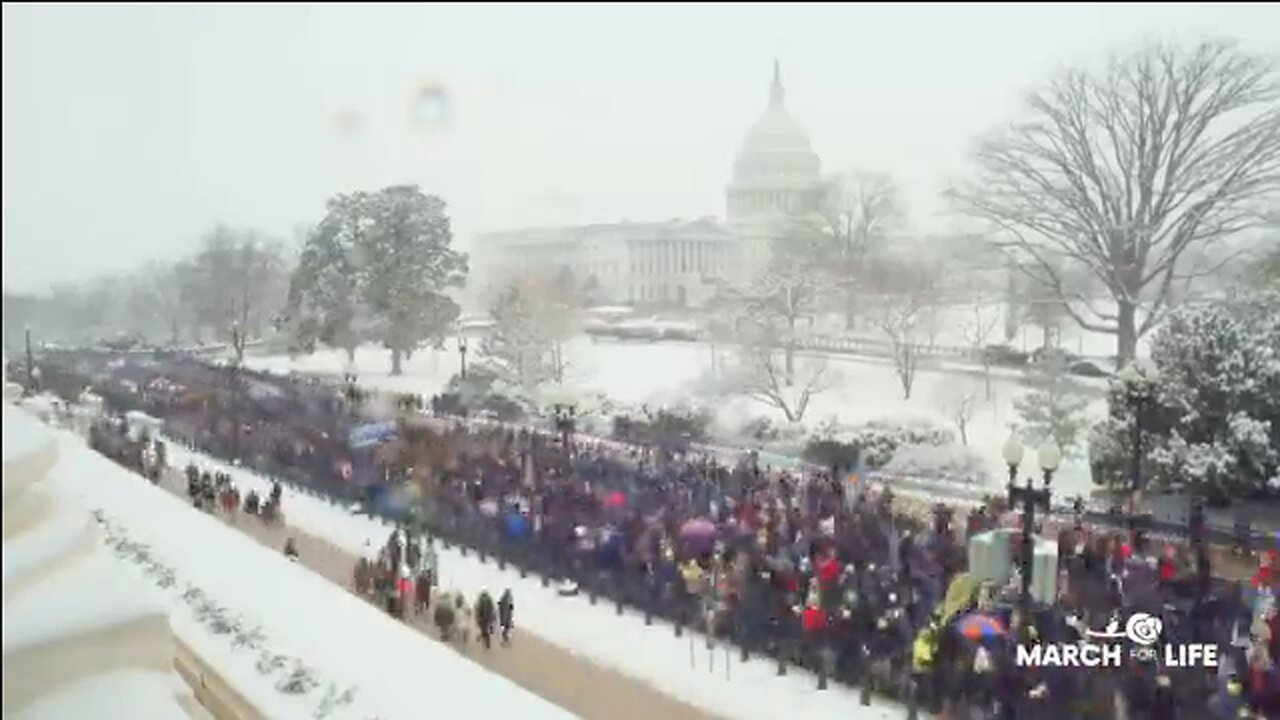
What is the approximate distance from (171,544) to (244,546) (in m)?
0.76

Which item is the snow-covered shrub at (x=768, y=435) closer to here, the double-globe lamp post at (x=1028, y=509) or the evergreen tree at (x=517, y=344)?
the evergreen tree at (x=517, y=344)

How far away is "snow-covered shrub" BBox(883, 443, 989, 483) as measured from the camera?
12131 millimetres

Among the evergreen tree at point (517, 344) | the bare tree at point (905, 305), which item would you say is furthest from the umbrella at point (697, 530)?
the bare tree at point (905, 305)

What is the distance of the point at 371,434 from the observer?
12.9 metres

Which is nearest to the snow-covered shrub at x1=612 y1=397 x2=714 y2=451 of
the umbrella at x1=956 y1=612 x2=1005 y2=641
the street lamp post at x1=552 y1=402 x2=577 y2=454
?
the street lamp post at x1=552 y1=402 x2=577 y2=454

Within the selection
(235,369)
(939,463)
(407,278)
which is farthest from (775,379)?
(235,369)

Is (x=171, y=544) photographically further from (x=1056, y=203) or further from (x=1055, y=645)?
(x=1056, y=203)

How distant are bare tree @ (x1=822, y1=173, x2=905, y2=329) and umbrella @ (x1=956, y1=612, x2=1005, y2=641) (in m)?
14.1

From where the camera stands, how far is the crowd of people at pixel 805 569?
18.9 ft

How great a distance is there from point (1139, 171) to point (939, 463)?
463cm

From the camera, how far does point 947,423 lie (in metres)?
14.7

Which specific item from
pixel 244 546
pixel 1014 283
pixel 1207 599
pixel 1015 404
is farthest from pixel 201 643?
pixel 1014 283

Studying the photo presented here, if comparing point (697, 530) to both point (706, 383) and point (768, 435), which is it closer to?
point (768, 435)

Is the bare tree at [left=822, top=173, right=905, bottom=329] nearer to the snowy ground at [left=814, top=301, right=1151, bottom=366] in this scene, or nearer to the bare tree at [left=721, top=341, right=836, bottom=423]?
the snowy ground at [left=814, top=301, right=1151, bottom=366]
